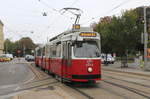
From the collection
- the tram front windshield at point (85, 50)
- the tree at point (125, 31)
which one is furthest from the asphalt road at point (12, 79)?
the tree at point (125, 31)

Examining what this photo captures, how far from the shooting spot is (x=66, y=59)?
47.2 ft

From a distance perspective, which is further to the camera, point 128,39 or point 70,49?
point 128,39

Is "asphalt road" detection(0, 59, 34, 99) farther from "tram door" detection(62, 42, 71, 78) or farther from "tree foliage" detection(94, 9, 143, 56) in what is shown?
"tree foliage" detection(94, 9, 143, 56)

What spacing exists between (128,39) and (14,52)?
114m

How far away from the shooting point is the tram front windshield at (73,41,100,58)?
44.6 ft

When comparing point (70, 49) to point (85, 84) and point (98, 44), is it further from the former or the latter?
point (85, 84)

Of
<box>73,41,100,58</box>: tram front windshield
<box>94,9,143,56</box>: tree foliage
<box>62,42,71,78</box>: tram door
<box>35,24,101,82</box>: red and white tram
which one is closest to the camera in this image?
<box>35,24,101,82</box>: red and white tram

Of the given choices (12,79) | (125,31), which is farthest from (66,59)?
(125,31)

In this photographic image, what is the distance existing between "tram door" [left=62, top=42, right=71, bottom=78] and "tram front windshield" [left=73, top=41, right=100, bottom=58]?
55cm

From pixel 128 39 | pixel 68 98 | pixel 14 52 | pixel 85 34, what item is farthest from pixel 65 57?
pixel 14 52

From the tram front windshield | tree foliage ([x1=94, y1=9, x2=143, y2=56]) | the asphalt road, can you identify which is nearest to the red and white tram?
the tram front windshield

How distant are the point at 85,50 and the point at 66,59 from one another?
1.35 m

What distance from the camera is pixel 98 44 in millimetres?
14023

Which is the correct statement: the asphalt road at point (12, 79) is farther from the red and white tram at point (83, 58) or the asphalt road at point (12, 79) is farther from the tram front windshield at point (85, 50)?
the tram front windshield at point (85, 50)
